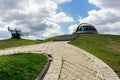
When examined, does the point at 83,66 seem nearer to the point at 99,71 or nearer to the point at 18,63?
the point at 99,71

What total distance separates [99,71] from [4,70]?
5417 mm

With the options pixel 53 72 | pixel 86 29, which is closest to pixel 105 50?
pixel 53 72

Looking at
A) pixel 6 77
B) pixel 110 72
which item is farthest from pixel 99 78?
pixel 6 77

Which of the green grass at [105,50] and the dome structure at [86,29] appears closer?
the green grass at [105,50]

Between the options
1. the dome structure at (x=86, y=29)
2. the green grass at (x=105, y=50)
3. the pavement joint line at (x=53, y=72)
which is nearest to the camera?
the pavement joint line at (x=53, y=72)

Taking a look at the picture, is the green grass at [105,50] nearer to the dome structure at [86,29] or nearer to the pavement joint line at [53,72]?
the pavement joint line at [53,72]

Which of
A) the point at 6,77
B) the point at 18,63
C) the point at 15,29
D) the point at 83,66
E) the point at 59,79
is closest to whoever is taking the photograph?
the point at 6,77

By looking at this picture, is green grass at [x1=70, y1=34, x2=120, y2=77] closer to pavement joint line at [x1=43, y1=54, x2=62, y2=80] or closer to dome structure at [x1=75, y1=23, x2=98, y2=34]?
pavement joint line at [x1=43, y1=54, x2=62, y2=80]

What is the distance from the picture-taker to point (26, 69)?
13195 millimetres

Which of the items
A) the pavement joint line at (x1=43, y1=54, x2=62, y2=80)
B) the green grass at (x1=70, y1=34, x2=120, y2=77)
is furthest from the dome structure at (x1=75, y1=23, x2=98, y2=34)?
the pavement joint line at (x1=43, y1=54, x2=62, y2=80)

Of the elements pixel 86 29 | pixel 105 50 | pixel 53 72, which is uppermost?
pixel 86 29

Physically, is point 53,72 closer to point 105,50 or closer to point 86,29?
point 105,50

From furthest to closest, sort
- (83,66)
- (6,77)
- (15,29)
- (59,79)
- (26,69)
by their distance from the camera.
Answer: (15,29)
(83,66)
(26,69)
(59,79)
(6,77)

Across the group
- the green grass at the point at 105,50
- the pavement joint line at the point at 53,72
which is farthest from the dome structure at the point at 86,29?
the pavement joint line at the point at 53,72
